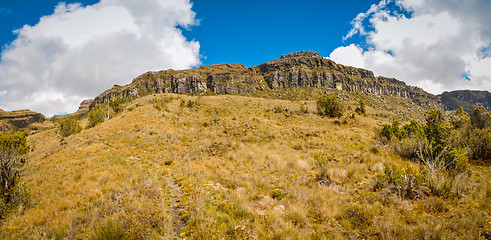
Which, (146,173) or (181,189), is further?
(146,173)

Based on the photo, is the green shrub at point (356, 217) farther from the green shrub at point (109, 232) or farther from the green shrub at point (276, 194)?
the green shrub at point (109, 232)

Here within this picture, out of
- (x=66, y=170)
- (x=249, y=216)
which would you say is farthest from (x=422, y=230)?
(x=66, y=170)

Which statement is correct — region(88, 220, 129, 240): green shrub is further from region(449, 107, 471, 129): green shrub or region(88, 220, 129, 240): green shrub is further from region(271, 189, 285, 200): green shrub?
region(449, 107, 471, 129): green shrub

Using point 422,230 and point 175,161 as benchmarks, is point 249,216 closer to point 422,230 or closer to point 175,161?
point 422,230

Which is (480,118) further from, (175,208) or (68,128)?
(68,128)

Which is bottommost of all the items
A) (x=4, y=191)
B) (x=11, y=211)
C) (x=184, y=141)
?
(x=11, y=211)

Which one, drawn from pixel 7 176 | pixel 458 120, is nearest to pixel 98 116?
pixel 7 176

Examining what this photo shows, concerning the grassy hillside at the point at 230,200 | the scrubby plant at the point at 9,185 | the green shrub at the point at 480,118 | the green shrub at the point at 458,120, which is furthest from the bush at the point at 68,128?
the green shrub at the point at 480,118

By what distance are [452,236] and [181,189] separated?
9.87 metres

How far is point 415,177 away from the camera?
8156mm

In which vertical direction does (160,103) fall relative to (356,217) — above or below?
above

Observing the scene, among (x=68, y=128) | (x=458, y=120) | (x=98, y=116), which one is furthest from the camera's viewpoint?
(x=98, y=116)

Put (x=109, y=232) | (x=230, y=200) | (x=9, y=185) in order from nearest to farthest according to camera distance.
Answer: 1. (x=109, y=232)
2. (x=230, y=200)
3. (x=9, y=185)

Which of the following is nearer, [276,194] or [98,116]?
[276,194]
